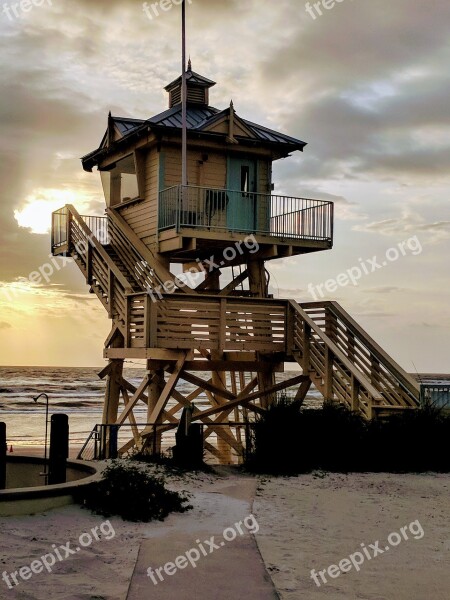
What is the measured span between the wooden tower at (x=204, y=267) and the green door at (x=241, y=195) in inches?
1.4

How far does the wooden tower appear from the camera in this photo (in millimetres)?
21578

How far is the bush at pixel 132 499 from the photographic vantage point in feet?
38.4

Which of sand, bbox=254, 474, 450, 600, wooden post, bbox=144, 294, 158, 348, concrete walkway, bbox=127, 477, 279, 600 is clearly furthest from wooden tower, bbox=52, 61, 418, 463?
concrete walkway, bbox=127, 477, 279, 600

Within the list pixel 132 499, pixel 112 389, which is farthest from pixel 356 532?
pixel 112 389

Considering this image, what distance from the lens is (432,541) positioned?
10922 millimetres

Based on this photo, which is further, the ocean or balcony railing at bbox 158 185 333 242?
the ocean

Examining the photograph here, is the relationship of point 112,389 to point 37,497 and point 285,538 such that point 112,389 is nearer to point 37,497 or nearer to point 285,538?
point 37,497

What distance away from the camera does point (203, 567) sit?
9297 millimetres

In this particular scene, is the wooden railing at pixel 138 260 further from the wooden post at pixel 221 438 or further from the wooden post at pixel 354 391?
the wooden post at pixel 354 391

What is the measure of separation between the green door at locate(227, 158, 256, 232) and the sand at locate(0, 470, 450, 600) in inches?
451

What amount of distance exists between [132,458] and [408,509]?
20.6ft

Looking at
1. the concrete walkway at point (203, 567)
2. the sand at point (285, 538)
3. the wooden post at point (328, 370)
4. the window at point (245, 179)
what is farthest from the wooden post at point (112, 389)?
the concrete walkway at point (203, 567)

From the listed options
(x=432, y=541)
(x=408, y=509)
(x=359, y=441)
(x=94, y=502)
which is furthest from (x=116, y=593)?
(x=359, y=441)

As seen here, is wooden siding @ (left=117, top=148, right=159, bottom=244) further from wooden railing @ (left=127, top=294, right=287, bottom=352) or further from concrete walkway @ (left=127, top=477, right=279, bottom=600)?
concrete walkway @ (left=127, top=477, right=279, bottom=600)
